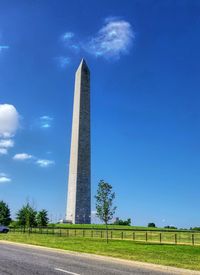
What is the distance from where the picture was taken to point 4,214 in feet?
257

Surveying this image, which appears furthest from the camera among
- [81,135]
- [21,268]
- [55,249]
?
[81,135]

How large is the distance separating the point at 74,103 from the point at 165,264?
A: 56.2m

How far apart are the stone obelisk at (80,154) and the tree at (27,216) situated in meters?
8.51

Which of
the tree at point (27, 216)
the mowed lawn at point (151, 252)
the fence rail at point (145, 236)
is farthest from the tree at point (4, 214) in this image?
the mowed lawn at point (151, 252)

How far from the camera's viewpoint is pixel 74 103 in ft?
233

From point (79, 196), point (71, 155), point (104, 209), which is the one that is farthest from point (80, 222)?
point (104, 209)

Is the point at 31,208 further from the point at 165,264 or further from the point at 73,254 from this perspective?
the point at 165,264

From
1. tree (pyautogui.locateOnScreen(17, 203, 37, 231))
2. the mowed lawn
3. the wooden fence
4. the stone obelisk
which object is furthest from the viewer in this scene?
the stone obelisk

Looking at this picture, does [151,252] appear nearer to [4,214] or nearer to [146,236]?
[146,236]

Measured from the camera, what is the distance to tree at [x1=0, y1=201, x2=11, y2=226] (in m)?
77.2

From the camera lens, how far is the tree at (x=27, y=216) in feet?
190

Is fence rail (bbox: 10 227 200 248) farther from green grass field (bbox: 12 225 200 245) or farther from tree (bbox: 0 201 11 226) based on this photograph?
tree (bbox: 0 201 11 226)

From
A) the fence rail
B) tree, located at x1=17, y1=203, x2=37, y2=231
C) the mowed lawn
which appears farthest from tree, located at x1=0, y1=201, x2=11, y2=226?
the mowed lawn

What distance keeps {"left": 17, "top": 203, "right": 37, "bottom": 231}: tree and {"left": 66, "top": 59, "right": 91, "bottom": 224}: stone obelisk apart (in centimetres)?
851
